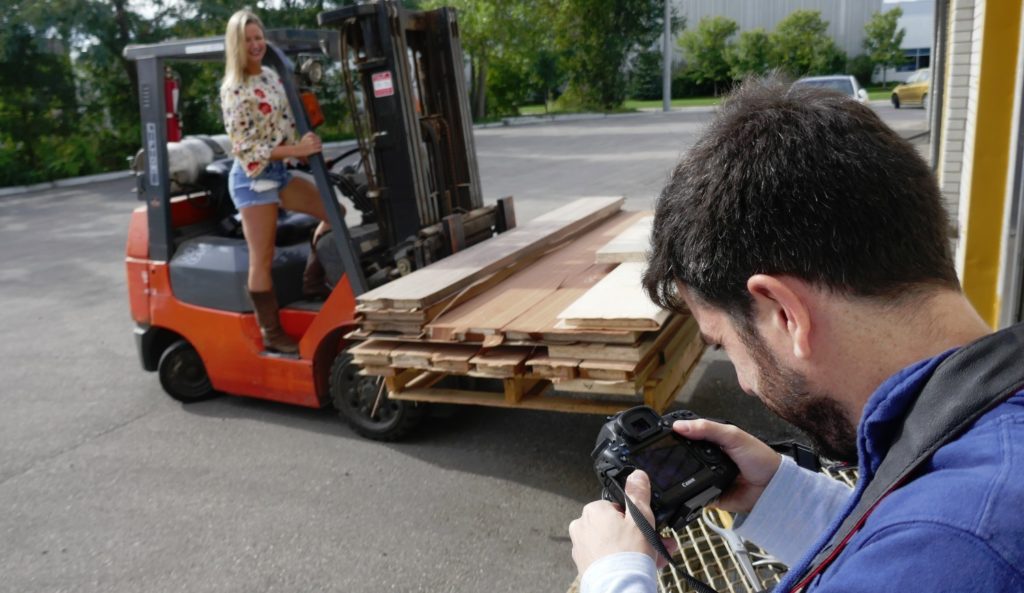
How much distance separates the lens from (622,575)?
1.49 metres

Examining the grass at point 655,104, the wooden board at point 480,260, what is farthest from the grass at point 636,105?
the wooden board at point 480,260

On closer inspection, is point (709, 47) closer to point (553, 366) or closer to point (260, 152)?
point (260, 152)

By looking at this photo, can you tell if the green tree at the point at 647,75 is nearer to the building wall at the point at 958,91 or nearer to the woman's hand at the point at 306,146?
the building wall at the point at 958,91

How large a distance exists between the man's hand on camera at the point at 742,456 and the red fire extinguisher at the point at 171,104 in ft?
16.1

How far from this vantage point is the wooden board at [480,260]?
14.6 feet

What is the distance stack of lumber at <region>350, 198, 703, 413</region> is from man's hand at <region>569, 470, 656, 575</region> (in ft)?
6.81

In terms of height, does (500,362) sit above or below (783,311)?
below

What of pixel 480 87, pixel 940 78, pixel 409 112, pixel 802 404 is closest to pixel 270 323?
pixel 409 112

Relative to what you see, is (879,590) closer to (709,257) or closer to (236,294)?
(709,257)

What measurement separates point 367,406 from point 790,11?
57.4 metres

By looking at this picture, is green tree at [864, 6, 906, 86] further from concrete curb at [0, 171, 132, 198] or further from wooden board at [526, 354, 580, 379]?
wooden board at [526, 354, 580, 379]

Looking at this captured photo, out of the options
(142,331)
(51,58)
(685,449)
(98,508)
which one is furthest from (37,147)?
(685,449)

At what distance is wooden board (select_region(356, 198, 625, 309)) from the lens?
4457mm

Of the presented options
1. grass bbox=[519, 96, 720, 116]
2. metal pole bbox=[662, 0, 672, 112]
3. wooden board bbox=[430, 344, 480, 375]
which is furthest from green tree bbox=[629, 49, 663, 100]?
wooden board bbox=[430, 344, 480, 375]
